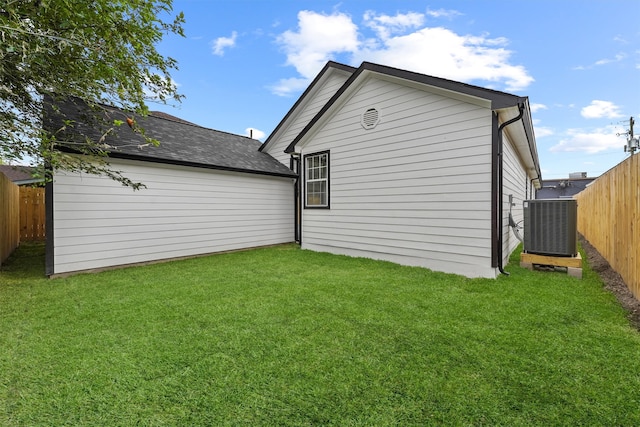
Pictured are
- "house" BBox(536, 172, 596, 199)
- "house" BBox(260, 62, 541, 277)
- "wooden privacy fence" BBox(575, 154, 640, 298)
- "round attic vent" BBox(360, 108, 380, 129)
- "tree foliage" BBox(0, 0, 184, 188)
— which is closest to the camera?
"tree foliage" BBox(0, 0, 184, 188)

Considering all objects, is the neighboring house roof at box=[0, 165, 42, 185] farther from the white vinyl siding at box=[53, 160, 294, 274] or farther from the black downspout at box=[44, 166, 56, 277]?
the white vinyl siding at box=[53, 160, 294, 274]

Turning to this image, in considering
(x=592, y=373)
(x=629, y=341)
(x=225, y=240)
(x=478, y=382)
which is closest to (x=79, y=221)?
(x=225, y=240)

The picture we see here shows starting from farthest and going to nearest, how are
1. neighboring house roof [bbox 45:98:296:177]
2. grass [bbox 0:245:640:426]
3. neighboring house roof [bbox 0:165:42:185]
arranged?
neighboring house roof [bbox 45:98:296:177] → neighboring house roof [bbox 0:165:42:185] → grass [bbox 0:245:640:426]

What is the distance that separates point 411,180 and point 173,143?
20.6 feet

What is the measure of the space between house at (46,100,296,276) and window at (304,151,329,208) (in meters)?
1.57

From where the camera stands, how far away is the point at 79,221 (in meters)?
5.57

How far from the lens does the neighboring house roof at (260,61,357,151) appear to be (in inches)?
363

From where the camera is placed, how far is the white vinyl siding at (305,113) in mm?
9609

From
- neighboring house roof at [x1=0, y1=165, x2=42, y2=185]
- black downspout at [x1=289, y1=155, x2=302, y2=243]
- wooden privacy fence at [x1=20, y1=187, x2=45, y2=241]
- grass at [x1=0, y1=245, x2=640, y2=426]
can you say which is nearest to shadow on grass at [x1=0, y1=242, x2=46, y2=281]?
grass at [x1=0, y1=245, x2=640, y2=426]

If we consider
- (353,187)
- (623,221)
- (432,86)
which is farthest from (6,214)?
(623,221)

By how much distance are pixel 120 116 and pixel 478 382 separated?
9636 mm

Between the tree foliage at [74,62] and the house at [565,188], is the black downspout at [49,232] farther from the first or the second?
the house at [565,188]

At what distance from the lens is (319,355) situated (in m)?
2.45

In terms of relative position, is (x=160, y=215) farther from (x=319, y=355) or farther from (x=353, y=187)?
(x=319, y=355)
